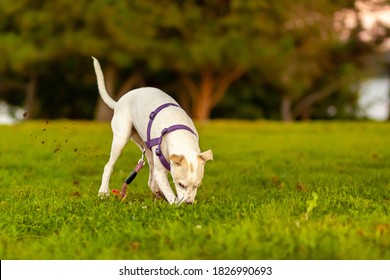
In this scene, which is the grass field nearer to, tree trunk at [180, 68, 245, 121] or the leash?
the leash

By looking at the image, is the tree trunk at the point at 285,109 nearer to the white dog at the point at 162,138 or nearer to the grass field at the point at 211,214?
the grass field at the point at 211,214

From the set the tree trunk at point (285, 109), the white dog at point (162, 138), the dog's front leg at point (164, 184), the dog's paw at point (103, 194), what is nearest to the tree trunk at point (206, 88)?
the tree trunk at point (285, 109)

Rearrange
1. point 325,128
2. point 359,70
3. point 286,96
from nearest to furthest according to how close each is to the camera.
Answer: point 325,128, point 286,96, point 359,70

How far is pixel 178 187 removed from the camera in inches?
300

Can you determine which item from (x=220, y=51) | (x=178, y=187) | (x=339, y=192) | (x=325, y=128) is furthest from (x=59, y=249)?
(x=220, y=51)

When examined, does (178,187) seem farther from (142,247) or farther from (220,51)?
(220,51)

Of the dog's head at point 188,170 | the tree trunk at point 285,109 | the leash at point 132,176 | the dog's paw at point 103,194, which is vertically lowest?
the tree trunk at point 285,109

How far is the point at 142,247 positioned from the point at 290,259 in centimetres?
118

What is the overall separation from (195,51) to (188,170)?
21.7 metres

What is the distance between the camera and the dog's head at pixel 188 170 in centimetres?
740

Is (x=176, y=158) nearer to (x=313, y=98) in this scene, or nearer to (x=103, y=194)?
(x=103, y=194)

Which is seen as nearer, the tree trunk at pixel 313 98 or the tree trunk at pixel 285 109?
the tree trunk at pixel 285 109

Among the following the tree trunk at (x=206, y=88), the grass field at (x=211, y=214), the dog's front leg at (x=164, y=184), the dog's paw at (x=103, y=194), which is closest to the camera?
the grass field at (x=211, y=214)

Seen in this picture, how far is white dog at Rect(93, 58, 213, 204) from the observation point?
7.47m
